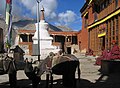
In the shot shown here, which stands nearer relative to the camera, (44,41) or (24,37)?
(44,41)

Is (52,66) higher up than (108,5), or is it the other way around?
(108,5)

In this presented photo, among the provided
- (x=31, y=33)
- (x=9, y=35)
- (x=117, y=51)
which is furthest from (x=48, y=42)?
(x=31, y=33)

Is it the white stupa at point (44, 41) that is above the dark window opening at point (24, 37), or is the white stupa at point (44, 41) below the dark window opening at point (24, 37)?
below

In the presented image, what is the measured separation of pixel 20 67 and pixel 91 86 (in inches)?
115

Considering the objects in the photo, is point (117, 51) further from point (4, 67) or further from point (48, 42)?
point (48, 42)

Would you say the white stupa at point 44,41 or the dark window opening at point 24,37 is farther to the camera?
the dark window opening at point 24,37

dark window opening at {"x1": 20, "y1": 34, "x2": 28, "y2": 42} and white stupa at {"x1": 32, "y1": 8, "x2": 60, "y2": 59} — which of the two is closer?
white stupa at {"x1": 32, "y1": 8, "x2": 60, "y2": 59}

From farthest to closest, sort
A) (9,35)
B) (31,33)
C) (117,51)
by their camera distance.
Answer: (31,33) < (9,35) < (117,51)

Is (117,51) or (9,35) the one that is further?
(9,35)

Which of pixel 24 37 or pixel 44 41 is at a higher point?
pixel 24 37

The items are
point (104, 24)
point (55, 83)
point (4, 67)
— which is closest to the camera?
point (4, 67)

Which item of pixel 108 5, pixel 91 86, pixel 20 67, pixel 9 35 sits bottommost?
pixel 91 86

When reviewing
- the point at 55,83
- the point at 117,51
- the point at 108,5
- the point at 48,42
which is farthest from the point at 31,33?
the point at 55,83

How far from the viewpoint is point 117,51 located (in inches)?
693
